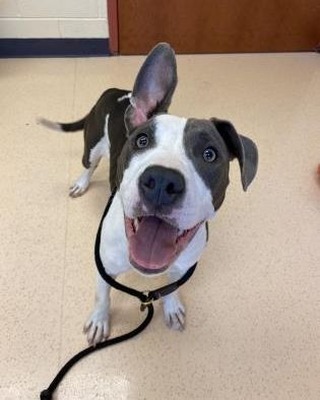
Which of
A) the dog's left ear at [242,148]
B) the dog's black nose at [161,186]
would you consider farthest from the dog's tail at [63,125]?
the dog's black nose at [161,186]

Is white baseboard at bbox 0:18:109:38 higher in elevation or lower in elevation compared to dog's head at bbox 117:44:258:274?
lower

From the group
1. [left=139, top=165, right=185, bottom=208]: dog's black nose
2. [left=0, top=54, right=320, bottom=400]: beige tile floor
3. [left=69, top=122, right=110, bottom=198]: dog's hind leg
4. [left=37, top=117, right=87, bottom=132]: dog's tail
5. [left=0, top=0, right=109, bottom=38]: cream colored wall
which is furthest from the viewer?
[left=0, top=0, right=109, bottom=38]: cream colored wall

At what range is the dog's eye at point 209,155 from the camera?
114 centimetres

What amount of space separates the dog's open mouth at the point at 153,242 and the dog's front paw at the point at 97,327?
1.76ft

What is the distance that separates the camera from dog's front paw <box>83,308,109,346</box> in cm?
163

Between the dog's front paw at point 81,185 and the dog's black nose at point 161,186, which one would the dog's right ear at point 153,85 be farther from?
the dog's front paw at point 81,185

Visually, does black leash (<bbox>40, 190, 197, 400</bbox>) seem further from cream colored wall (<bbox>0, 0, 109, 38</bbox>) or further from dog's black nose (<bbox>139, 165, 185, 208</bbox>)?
cream colored wall (<bbox>0, 0, 109, 38</bbox>)

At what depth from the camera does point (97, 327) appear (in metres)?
1.63

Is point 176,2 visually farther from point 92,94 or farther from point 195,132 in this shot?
point 195,132

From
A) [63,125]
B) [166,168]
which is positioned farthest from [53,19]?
[166,168]

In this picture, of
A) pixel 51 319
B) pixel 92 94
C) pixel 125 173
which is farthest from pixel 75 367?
pixel 92 94

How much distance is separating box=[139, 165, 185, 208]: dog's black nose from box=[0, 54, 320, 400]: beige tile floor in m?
0.82

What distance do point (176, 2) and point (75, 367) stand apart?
236 centimetres

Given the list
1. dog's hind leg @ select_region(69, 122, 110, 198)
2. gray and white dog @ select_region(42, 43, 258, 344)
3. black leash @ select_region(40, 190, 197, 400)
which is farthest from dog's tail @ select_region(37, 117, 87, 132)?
gray and white dog @ select_region(42, 43, 258, 344)
